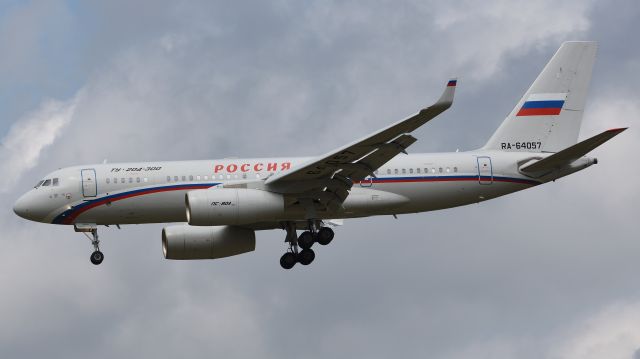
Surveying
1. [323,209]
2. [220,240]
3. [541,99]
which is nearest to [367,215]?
[323,209]

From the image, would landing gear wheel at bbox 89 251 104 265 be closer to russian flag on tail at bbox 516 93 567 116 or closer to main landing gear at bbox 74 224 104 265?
main landing gear at bbox 74 224 104 265

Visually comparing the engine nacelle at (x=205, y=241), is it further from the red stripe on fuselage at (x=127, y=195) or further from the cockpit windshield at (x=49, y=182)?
the cockpit windshield at (x=49, y=182)

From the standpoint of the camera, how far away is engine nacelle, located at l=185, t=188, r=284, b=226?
4625 centimetres

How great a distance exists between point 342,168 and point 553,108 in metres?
11.8

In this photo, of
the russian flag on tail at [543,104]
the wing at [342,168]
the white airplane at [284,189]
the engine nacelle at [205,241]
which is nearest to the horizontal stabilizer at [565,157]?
the white airplane at [284,189]

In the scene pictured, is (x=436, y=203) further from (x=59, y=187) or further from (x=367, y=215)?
(x=59, y=187)

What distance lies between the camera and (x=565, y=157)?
1953 inches

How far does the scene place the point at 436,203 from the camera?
165ft

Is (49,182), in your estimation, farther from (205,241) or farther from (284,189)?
(284,189)

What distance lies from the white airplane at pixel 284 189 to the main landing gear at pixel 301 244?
4 cm

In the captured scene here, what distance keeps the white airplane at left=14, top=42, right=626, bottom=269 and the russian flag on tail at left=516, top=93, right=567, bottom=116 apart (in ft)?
1.74

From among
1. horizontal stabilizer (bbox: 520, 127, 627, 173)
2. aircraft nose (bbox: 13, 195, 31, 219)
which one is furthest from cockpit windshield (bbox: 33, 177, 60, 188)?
horizontal stabilizer (bbox: 520, 127, 627, 173)

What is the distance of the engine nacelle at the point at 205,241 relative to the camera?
5195 cm

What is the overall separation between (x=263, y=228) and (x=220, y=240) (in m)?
1.88
